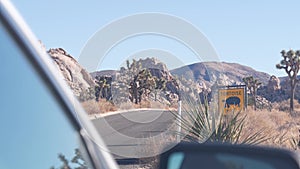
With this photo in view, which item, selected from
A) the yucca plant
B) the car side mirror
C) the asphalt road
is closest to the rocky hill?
the asphalt road

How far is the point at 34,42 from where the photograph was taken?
190cm

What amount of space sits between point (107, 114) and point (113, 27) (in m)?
14.0

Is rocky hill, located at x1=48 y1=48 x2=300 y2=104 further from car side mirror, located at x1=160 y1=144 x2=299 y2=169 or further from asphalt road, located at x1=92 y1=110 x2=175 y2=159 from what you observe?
car side mirror, located at x1=160 y1=144 x2=299 y2=169

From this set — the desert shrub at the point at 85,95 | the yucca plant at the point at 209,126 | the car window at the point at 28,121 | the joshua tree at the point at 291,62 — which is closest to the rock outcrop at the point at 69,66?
the desert shrub at the point at 85,95

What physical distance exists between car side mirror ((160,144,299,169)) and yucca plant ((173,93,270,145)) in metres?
11.5

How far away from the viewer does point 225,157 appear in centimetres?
343

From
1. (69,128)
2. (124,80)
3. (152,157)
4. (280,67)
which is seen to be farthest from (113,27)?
(280,67)

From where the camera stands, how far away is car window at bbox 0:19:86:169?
6.18ft

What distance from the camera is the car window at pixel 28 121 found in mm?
1883

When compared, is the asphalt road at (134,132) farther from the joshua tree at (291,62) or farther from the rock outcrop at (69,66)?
the joshua tree at (291,62)

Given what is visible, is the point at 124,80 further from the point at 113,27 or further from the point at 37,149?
the point at 37,149

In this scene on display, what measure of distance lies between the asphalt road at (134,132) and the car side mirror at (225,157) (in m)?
8.34

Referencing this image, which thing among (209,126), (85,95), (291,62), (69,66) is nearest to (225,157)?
(69,66)

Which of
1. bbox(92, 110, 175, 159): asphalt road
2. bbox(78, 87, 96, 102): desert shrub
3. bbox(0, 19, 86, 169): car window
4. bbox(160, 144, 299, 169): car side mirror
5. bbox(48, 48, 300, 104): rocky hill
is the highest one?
bbox(48, 48, 300, 104): rocky hill
